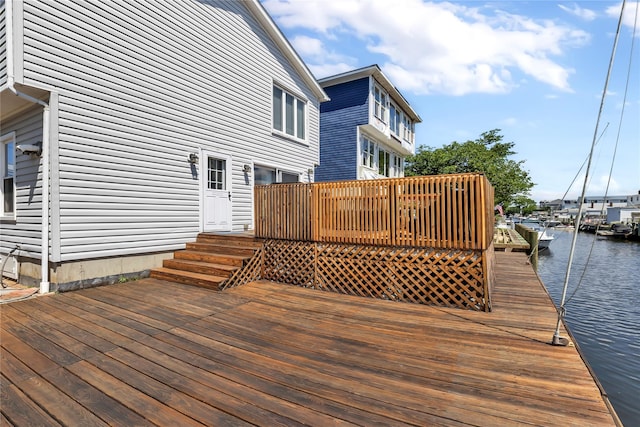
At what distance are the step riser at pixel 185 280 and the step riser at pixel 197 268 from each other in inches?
10.9

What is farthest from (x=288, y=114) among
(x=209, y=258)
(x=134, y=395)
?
(x=134, y=395)

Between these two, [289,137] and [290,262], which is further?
[289,137]

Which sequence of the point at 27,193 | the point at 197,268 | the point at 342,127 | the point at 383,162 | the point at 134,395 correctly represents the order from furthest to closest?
the point at 383,162 → the point at 342,127 → the point at 197,268 → the point at 27,193 → the point at 134,395

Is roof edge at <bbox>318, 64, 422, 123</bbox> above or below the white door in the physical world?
above

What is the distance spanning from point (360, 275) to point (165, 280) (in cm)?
384

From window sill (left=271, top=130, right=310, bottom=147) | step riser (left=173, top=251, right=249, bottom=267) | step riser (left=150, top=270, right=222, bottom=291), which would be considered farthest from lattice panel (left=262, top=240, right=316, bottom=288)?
window sill (left=271, top=130, right=310, bottom=147)

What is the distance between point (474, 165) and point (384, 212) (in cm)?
2288

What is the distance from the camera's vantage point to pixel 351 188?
530 centimetres

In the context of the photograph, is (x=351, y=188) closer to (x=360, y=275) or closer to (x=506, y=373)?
(x=360, y=275)

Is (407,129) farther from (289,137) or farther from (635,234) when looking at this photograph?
(635,234)

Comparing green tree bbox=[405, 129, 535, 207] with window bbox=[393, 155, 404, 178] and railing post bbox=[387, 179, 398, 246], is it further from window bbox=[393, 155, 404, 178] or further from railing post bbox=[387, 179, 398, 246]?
railing post bbox=[387, 179, 398, 246]

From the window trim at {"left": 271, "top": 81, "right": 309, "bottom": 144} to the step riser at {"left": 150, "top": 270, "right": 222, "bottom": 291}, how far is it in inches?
214

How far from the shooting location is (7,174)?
6176 millimetres

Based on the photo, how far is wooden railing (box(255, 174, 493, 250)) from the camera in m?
4.33
